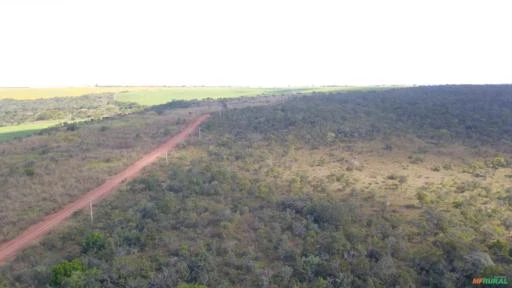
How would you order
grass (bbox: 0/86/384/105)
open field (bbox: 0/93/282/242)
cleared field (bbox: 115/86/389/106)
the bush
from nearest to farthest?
the bush
open field (bbox: 0/93/282/242)
cleared field (bbox: 115/86/389/106)
grass (bbox: 0/86/384/105)

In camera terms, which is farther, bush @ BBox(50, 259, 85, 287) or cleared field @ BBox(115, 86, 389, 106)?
A: cleared field @ BBox(115, 86, 389, 106)

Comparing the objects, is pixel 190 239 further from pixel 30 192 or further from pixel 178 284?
pixel 30 192

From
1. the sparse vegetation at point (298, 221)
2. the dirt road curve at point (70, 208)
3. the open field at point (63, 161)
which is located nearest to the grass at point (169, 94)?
the open field at point (63, 161)

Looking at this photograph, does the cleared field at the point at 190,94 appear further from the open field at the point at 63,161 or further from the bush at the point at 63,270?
the bush at the point at 63,270

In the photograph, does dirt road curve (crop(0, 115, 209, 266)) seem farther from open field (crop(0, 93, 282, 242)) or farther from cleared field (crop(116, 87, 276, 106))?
cleared field (crop(116, 87, 276, 106))

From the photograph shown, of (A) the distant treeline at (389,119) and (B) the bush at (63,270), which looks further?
(A) the distant treeline at (389,119)

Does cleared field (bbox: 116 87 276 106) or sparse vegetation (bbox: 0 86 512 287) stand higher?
cleared field (bbox: 116 87 276 106)

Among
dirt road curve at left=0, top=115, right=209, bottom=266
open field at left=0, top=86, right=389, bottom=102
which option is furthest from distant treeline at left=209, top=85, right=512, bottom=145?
open field at left=0, top=86, right=389, bottom=102

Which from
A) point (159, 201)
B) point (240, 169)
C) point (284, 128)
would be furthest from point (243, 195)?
point (284, 128)
